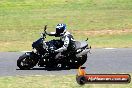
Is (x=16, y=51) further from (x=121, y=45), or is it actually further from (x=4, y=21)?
(x=4, y=21)

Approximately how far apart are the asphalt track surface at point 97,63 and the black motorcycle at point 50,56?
1.05 ft

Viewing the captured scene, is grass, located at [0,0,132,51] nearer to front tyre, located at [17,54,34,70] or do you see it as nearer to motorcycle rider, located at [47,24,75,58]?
front tyre, located at [17,54,34,70]

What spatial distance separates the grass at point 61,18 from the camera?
2661cm

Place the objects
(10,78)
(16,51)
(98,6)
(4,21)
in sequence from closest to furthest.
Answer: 1. (10,78)
2. (16,51)
3. (4,21)
4. (98,6)

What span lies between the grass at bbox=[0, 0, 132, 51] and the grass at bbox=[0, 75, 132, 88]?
7.68 meters

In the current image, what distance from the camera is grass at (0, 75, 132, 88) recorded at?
1380 cm

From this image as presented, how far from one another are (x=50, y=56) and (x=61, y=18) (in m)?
19.0

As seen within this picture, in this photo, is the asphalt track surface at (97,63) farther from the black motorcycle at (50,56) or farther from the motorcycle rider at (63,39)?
the motorcycle rider at (63,39)

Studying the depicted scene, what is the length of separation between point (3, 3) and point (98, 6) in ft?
31.8

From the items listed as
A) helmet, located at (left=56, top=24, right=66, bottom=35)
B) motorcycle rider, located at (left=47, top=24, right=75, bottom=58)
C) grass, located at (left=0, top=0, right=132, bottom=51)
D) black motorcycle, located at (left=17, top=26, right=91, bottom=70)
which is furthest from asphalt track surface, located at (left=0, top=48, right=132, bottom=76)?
grass, located at (left=0, top=0, right=132, bottom=51)

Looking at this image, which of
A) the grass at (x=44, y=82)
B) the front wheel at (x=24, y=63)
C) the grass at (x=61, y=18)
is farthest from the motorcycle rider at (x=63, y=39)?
the grass at (x=61, y=18)

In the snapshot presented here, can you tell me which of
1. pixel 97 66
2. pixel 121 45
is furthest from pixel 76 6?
pixel 97 66

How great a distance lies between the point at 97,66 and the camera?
715 inches

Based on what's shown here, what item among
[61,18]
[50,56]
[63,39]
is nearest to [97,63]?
[63,39]
